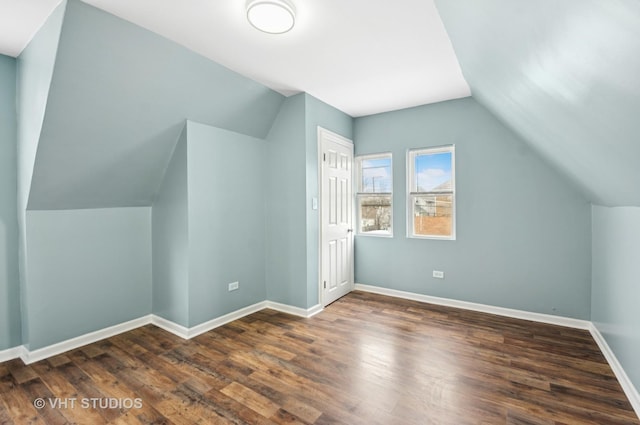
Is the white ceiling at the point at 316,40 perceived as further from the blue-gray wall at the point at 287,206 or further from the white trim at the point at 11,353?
the white trim at the point at 11,353

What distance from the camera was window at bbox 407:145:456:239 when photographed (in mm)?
3949

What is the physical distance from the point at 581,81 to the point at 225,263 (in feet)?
10.7

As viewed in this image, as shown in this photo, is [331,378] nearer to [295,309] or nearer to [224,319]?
[295,309]

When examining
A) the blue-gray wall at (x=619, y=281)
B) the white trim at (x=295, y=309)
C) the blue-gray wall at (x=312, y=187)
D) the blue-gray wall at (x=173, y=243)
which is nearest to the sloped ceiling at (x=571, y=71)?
the blue-gray wall at (x=619, y=281)

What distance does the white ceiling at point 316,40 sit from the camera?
2018mm

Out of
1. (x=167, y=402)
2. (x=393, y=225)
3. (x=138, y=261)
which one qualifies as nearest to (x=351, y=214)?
(x=393, y=225)

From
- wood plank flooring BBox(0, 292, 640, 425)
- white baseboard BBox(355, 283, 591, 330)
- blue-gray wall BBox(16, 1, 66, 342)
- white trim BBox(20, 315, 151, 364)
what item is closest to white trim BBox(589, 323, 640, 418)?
wood plank flooring BBox(0, 292, 640, 425)

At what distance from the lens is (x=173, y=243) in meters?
3.25

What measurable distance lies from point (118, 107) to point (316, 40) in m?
1.73

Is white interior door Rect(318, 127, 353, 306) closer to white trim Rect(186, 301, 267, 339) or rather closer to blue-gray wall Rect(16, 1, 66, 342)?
white trim Rect(186, 301, 267, 339)

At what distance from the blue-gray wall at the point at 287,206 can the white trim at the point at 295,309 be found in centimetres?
5

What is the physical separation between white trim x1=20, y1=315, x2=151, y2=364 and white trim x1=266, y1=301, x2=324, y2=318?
4.59 feet

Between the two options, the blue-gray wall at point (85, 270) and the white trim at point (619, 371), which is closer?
the white trim at point (619, 371)

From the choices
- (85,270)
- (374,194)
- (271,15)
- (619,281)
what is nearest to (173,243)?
(85,270)
